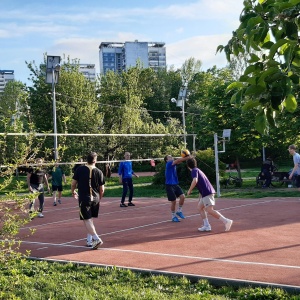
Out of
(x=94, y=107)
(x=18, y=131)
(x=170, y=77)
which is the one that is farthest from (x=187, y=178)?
(x=170, y=77)

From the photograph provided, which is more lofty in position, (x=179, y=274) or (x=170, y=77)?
(x=170, y=77)

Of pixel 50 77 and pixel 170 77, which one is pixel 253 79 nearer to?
pixel 50 77

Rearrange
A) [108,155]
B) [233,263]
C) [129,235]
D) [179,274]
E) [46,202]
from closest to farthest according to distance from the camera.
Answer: [179,274] → [233,263] → [129,235] → [46,202] → [108,155]

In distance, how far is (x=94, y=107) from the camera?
125 ft

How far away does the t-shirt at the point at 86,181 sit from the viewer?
1043 centimetres

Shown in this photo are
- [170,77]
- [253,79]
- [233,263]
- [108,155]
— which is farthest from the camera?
[170,77]

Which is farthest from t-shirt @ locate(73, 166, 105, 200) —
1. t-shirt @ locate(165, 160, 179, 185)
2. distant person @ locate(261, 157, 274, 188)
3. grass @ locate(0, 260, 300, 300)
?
distant person @ locate(261, 157, 274, 188)

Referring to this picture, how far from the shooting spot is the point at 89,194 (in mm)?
10438

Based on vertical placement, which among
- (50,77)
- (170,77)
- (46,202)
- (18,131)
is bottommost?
(46,202)

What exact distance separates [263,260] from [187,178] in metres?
Result: 18.6

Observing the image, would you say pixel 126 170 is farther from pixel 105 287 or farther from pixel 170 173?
pixel 105 287

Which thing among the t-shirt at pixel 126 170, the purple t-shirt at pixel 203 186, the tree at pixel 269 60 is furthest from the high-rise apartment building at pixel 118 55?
the tree at pixel 269 60

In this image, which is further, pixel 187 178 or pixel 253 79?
pixel 187 178

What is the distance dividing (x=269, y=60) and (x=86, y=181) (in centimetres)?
799
